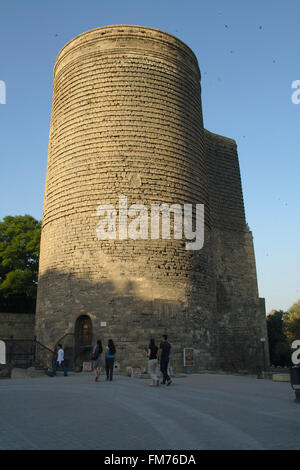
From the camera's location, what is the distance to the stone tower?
16438mm

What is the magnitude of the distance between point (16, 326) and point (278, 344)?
24.2 metres

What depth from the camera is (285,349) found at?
35.7 metres

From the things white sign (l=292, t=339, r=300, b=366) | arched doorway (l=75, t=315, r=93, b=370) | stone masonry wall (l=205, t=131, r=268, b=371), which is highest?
stone masonry wall (l=205, t=131, r=268, b=371)

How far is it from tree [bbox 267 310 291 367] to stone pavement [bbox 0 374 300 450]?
28.5 meters

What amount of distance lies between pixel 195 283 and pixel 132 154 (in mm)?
6142

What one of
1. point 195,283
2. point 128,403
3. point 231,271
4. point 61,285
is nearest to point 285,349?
point 231,271

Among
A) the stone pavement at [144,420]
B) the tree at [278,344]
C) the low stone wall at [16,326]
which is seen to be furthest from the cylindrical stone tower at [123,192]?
the tree at [278,344]

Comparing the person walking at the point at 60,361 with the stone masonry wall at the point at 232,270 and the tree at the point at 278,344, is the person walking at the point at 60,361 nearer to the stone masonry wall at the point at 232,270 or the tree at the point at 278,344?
the stone masonry wall at the point at 232,270

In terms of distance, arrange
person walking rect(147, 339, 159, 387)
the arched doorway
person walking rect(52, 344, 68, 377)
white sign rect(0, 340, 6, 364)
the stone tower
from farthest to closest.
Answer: the stone tower, the arched doorway, white sign rect(0, 340, 6, 364), person walking rect(52, 344, 68, 377), person walking rect(147, 339, 159, 387)

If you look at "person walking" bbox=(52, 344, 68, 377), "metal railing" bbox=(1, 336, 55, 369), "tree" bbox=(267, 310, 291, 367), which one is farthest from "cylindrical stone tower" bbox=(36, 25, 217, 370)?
"tree" bbox=(267, 310, 291, 367)

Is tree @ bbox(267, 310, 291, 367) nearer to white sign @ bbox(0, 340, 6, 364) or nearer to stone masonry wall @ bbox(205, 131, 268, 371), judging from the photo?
stone masonry wall @ bbox(205, 131, 268, 371)

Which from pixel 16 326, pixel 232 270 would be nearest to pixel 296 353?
pixel 232 270

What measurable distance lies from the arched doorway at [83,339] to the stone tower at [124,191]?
0.04 m

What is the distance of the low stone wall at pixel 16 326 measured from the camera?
21.6m
